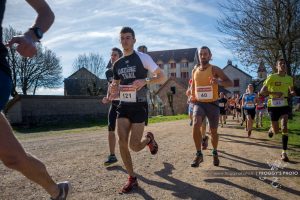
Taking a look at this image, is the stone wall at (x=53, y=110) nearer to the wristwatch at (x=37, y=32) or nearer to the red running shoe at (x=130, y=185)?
the red running shoe at (x=130, y=185)

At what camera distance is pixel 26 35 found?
2424 mm

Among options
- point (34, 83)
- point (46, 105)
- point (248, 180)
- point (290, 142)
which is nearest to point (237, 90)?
point (34, 83)

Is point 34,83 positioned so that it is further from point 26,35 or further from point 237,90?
point 237,90

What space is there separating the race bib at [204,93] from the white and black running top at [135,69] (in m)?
1.80

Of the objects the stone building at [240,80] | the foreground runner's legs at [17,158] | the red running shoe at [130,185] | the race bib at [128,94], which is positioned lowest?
the red running shoe at [130,185]

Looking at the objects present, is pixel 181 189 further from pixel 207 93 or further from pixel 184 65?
pixel 184 65

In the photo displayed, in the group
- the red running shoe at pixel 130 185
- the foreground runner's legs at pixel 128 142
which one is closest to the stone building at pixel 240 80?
the foreground runner's legs at pixel 128 142

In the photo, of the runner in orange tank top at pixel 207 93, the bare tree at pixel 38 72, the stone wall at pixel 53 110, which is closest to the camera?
the runner in orange tank top at pixel 207 93

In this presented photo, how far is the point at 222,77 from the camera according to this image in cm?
716

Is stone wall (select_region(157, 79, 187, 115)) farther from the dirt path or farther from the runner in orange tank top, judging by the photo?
the runner in orange tank top

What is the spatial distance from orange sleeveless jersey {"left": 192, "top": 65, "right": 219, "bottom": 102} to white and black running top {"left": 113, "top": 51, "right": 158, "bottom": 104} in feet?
5.93

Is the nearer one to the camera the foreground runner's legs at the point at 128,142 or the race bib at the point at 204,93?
the foreground runner's legs at the point at 128,142

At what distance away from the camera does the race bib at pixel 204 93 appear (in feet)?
23.4

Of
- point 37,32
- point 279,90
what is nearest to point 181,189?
point 37,32
